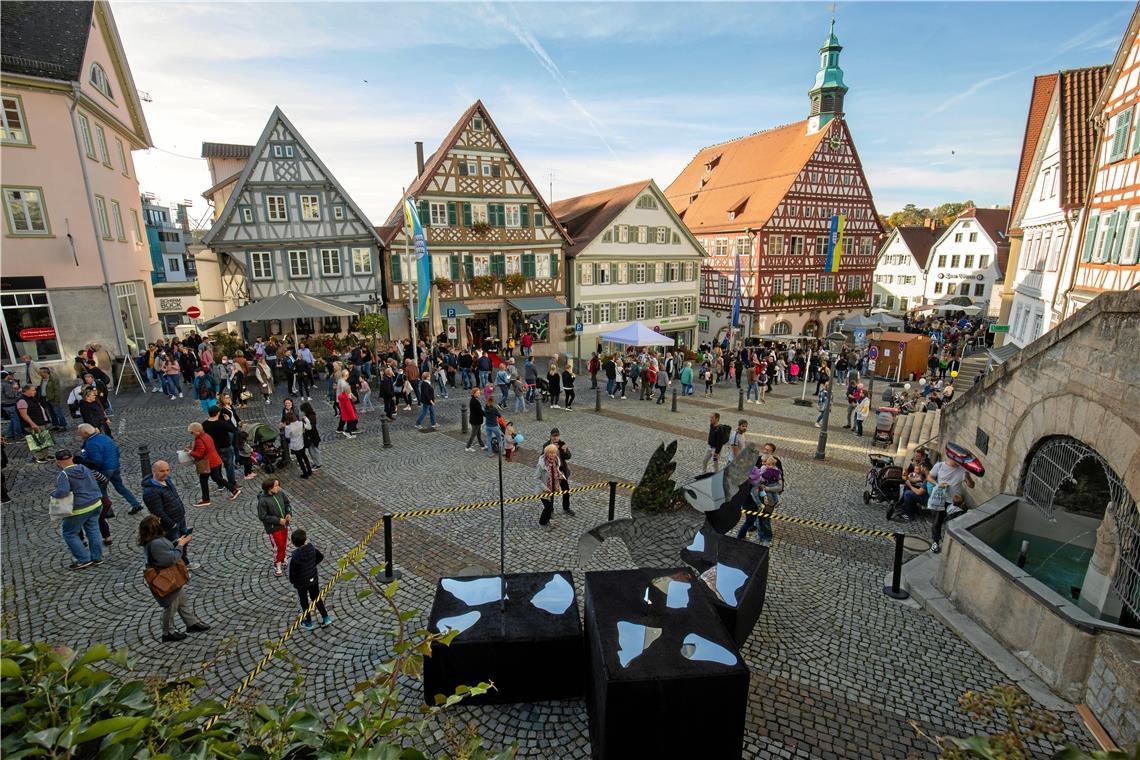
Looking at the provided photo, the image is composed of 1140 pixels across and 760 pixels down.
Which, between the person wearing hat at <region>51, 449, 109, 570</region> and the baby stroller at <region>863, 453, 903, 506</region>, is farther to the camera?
the baby stroller at <region>863, 453, 903, 506</region>

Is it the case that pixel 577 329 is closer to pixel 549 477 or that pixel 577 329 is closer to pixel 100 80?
pixel 549 477

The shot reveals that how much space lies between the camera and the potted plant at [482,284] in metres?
29.0

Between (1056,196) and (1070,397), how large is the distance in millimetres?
19597

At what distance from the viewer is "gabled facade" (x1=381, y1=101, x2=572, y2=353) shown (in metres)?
27.3

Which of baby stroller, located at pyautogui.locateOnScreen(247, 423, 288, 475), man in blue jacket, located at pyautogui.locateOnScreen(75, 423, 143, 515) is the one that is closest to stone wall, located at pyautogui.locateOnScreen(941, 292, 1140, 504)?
baby stroller, located at pyautogui.locateOnScreen(247, 423, 288, 475)

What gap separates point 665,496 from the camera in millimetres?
8898

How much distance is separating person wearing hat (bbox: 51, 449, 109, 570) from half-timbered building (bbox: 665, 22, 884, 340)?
3601cm

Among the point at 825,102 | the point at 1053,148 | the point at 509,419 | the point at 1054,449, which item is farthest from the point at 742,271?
the point at 1054,449

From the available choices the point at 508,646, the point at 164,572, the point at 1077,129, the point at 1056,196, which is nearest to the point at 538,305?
the point at 1056,196

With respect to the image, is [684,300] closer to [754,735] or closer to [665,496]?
[665,496]

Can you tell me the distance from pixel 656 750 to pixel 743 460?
191 inches

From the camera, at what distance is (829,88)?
3738 cm

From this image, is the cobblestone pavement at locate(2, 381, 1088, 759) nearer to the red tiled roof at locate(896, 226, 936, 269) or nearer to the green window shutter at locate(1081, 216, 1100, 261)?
the green window shutter at locate(1081, 216, 1100, 261)

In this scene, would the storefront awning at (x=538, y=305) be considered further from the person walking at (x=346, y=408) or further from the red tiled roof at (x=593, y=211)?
the person walking at (x=346, y=408)
